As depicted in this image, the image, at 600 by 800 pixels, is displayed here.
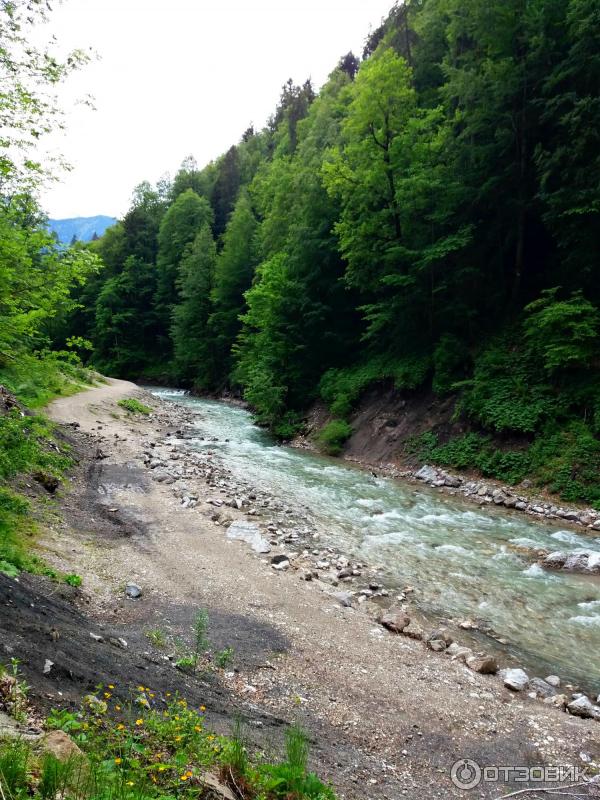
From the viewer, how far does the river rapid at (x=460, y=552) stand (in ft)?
25.0

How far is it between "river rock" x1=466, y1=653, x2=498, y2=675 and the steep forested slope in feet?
29.2

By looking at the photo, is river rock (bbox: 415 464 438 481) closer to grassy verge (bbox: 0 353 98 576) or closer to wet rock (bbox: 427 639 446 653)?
wet rock (bbox: 427 639 446 653)

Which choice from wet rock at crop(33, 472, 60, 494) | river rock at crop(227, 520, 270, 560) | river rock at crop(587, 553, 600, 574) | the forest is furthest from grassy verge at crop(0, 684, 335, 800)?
wet rock at crop(33, 472, 60, 494)

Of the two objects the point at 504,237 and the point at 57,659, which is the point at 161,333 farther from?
the point at 57,659

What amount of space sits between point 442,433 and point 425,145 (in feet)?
42.0

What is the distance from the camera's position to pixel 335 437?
73.4 ft

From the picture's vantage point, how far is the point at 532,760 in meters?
4.91

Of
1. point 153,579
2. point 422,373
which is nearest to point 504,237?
point 422,373

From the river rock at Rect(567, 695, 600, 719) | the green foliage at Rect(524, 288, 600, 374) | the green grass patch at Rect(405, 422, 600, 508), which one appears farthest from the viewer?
the green foliage at Rect(524, 288, 600, 374)

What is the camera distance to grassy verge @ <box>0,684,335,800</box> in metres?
2.67

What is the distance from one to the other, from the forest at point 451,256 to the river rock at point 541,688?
7846 mm

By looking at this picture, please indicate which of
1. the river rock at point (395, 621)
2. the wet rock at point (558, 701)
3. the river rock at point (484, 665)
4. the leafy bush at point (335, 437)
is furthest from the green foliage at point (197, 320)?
the wet rock at point (558, 701)

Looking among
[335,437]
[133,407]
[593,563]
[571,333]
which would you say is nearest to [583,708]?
[593,563]

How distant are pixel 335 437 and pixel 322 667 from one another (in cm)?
1623
